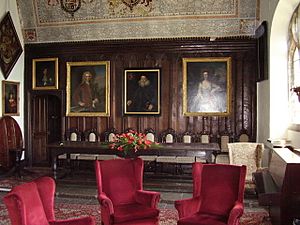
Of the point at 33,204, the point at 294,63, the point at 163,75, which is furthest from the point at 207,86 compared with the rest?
the point at 33,204

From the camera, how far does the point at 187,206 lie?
180 inches

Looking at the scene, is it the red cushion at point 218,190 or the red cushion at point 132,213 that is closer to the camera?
the red cushion at point 132,213

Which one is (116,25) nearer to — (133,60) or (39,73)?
(133,60)

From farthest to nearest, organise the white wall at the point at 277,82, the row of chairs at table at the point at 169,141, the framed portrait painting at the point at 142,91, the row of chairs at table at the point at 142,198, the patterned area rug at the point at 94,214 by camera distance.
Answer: the framed portrait painting at the point at 142,91 → the row of chairs at table at the point at 169,141 → the white wall at the point at 277,82 → the patterned area rug at the point at 94,214 → the row of chairs at table at the point at 142,198

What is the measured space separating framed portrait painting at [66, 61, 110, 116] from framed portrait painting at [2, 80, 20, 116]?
143 cm

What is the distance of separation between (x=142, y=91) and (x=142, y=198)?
18.8ft

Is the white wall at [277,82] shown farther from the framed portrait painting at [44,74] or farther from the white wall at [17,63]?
the white wall at [17,63]

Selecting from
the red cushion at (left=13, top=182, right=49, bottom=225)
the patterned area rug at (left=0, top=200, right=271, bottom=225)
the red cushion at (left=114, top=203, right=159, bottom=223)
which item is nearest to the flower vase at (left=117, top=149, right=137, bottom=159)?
the patterned area rug at (left=0, top=200, right=271, bottom=225)

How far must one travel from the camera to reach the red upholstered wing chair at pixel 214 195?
14.8 feet

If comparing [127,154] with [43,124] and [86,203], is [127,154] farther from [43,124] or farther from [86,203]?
[43,124]

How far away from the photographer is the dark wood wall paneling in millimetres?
10016

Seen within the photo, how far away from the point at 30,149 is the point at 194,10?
20.6ft

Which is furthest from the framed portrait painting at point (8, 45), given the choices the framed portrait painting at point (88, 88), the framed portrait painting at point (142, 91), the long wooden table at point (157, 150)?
the framed portrait painting at point (142, 91)

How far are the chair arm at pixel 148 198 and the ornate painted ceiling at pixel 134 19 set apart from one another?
20.2ft
